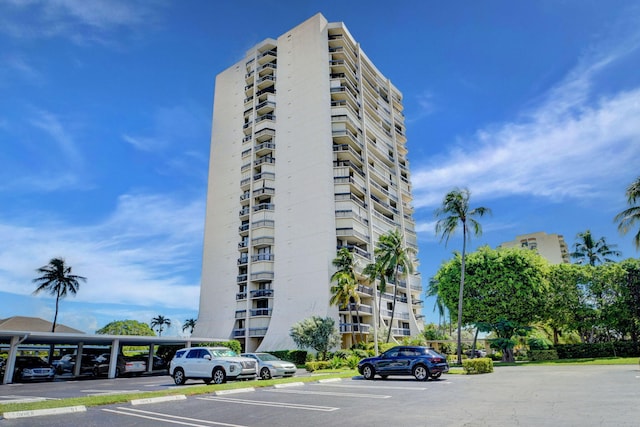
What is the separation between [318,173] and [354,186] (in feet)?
16.2

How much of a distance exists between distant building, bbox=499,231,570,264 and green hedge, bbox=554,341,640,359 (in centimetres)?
6786

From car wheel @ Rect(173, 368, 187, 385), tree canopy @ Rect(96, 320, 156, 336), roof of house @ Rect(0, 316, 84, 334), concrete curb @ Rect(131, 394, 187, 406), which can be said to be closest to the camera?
concrete curb @ Rect(131, 394, 187, 406)

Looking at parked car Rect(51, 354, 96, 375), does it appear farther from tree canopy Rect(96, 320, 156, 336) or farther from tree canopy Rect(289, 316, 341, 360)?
tree canopy Rect(96, 320, 156, 336)

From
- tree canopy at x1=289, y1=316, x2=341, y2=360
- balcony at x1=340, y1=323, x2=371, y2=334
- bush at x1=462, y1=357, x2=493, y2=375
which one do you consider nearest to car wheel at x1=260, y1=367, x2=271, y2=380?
bush at x1=462, y1=357, x2=493, y2=375

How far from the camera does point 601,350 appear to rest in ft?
135

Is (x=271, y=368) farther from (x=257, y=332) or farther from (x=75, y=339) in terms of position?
(x=257, y=332)

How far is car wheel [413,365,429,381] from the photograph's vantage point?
1972 centimetres

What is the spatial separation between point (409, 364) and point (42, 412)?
1541cm

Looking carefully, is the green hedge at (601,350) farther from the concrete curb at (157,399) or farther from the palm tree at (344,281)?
the concrete curb at (157,399)

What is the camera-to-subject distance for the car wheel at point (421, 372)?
19.7 metres

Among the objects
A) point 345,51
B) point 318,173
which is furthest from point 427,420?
point 345,51

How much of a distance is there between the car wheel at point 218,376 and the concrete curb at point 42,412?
7944 mm

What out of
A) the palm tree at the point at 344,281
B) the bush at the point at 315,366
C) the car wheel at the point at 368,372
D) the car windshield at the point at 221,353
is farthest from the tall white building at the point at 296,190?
the car windshield at the point at 221,353

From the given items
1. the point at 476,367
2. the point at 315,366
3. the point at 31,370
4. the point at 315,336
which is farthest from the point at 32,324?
the point at 476,367
